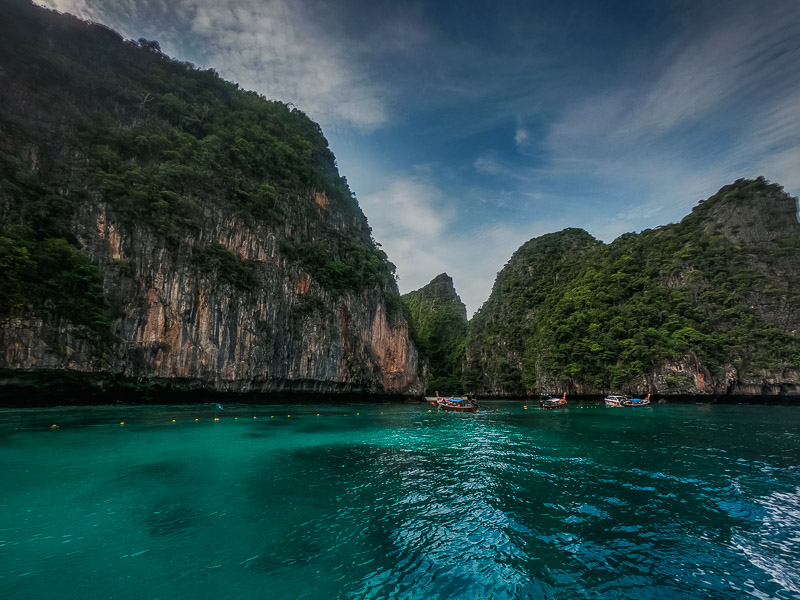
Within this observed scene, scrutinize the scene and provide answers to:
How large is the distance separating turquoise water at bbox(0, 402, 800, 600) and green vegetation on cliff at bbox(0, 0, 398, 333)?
14.8 meters

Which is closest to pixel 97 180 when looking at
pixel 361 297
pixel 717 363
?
pixel 361 297

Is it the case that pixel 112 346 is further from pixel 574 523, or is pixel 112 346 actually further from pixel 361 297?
pixel 574 523

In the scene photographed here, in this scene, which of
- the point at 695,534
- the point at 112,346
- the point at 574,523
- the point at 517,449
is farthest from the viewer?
the point at 112,346

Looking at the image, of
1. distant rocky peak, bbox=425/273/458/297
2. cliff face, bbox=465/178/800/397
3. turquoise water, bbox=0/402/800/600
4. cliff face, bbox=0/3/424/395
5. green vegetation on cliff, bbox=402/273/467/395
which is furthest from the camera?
distant rocky peak, bbox=425/273/458/297

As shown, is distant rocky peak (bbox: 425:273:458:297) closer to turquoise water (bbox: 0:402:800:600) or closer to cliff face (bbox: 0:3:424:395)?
cliff face (bbox: 0:3:424:395)

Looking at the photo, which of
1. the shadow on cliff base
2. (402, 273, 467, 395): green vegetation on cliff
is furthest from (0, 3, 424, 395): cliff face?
(402, 273, 467, 395): green vegetation on cliff

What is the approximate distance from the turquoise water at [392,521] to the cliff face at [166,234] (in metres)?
13.0

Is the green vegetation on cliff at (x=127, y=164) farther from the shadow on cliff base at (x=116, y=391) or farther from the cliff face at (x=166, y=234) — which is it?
the shadow on cliff base at (x=116, y=391)

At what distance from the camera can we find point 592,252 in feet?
232

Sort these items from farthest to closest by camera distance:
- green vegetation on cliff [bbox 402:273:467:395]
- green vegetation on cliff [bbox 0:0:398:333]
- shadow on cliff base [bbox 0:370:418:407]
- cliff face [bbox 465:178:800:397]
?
green vegetation on cliff [bbox 402:273:467:395] → cliff face [bbox 465:178:800:397] → green vegetation on cliff [bbox 0:0:398:333] → shadow on cliff base [bbox 0:370:418:407]

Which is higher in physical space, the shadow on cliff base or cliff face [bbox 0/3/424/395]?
cliff face [bbox 0/3/424/395]

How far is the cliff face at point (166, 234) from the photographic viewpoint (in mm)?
23422

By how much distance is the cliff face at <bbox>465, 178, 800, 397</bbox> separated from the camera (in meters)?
40.8

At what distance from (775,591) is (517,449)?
1040cm
